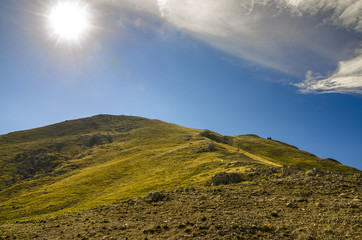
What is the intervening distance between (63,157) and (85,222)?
131 m

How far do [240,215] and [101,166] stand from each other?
106 metres

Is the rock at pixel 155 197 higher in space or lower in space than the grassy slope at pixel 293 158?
lower

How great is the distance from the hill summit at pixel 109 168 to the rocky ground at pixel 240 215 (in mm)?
5436

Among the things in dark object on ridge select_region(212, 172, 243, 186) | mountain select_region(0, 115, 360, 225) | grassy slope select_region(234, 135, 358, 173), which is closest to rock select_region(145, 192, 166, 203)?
mountain select_region(0, 115, 360, 225)

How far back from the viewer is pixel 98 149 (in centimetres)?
15625

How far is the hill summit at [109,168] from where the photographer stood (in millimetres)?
54062

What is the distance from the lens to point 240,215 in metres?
23.8

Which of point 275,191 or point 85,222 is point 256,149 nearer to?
point 275,191

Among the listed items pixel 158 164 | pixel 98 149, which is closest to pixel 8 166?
pixel 98 149

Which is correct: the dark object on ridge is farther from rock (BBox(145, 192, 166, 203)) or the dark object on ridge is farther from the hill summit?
rock (BBox(145, 192, 166, 203))

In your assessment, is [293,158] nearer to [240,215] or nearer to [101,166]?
[101,166]

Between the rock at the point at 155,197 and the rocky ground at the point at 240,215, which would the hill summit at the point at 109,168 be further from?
the rocky ground at the point at 240,215

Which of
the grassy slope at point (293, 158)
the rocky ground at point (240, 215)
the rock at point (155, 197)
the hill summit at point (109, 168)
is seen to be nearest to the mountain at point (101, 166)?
the hill summit at point (109, 168)

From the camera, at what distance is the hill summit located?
5406cm
